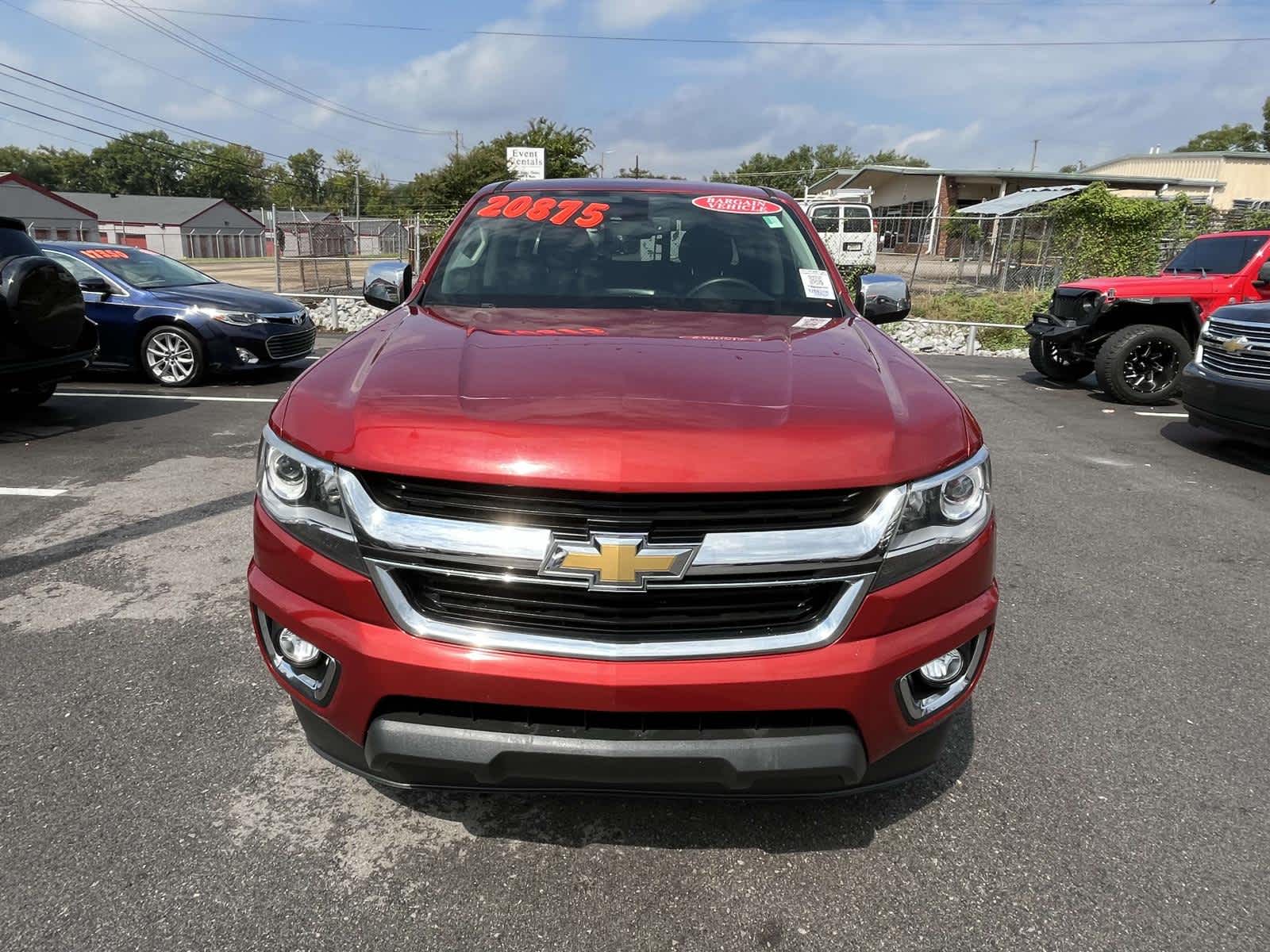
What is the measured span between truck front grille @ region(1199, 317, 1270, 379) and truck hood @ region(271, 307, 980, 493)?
5.41 meters

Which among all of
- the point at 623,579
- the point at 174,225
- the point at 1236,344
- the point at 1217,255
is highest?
the point at 174,225

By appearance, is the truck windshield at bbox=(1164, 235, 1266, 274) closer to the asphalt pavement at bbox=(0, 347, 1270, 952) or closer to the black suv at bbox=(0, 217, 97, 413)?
the asphalt pavement at bbox=(0, 347, 1270, 952)

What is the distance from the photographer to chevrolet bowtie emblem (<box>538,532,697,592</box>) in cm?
168

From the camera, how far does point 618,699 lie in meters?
1.68

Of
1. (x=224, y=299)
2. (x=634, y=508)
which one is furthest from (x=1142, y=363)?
(x=224, y=299)

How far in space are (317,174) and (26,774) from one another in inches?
5153

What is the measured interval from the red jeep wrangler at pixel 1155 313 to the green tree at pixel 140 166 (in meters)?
121

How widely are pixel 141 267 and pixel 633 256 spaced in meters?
8.51

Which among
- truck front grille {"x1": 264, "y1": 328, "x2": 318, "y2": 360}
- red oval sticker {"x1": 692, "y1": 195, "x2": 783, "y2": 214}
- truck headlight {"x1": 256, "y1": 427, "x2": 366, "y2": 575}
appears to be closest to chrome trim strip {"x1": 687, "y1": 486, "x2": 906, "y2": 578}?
truck headlight {"x1": 256, "y1": 427, "x2": 366, "y2": 575}

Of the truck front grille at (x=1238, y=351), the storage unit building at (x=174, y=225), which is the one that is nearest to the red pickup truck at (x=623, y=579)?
the truck front grille at (x=1238, y=351)

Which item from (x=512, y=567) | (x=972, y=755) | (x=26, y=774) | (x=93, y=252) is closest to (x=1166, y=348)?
(x=972, y=755)

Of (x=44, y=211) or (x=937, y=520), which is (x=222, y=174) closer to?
(x=44, y=211)

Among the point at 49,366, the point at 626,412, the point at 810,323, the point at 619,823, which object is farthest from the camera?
the point at 49,366

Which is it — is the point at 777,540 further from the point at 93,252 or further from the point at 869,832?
the point at 93,252
